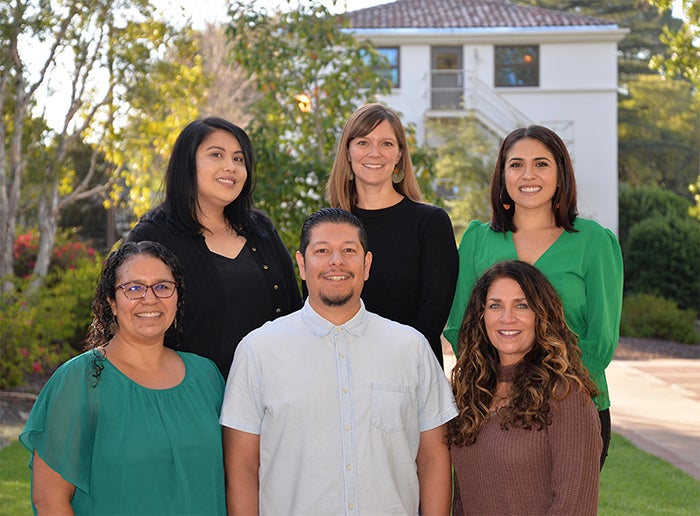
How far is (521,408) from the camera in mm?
3375

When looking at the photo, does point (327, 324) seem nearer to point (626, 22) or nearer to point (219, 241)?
point (219, 241)

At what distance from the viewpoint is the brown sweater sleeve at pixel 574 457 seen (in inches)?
127

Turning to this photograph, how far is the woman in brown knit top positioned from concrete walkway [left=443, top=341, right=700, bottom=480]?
5.01 meters

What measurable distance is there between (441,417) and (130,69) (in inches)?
389

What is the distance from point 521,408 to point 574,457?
0.84ft

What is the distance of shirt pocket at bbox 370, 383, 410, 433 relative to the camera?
10.9ft

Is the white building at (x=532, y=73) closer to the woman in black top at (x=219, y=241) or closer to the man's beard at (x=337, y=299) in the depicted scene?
the woman in black top at (x=219, y=241)

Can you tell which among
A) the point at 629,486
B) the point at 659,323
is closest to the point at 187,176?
the point at 629,486

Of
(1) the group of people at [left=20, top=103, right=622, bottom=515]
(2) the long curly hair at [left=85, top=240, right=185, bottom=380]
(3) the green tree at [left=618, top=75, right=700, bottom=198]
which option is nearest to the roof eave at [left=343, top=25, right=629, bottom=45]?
(3) the green tree at [left=618, top=75, right=700, bottom=198]

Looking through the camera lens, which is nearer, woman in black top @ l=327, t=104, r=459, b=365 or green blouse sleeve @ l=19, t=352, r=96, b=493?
green blouse sleeve @ l=19, t=352, r=96, b=493

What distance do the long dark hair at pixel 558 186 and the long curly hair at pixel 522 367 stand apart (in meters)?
0.58

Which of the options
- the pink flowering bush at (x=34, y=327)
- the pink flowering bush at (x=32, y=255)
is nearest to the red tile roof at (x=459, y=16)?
the pink flowering bush at (x=32, y=255)

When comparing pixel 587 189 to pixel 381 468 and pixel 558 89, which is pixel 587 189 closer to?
pixel 558 89

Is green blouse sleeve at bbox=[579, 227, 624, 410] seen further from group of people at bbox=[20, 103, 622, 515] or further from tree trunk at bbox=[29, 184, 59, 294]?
tree trunk at bbox=[29, 184, 59, 294]
